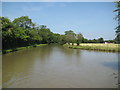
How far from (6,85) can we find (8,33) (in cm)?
1165

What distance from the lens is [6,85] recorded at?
15.7 ft

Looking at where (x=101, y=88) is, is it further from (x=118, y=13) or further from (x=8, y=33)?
(x=8, y=33)

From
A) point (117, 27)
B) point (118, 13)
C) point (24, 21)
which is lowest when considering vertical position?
point (117, 27)

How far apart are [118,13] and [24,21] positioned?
2787 centimetres

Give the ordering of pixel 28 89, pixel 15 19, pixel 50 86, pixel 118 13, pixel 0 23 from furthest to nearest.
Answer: pixel 15 19
pixel 0 23
pixel 118 13
pixel 50 86
pixel 28 89

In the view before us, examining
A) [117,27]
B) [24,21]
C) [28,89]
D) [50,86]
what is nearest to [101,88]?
[50,86]

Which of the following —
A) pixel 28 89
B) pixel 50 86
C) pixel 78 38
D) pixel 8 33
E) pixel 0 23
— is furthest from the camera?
pixel 78 38

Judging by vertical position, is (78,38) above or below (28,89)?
above

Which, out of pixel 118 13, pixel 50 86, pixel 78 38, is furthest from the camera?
pixel 78 38

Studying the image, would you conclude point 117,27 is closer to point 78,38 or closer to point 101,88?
point 101,88

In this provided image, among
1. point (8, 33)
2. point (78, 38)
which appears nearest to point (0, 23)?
point (8, 33)

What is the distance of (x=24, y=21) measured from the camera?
2952 cm

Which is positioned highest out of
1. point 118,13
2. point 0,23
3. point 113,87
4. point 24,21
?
point 24,21

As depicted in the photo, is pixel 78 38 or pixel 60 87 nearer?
pixel 60 87
